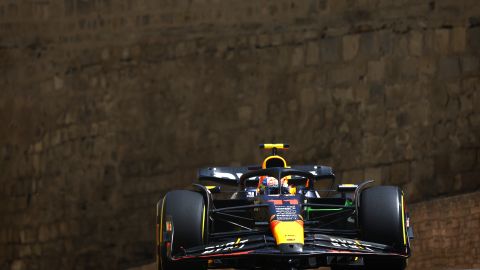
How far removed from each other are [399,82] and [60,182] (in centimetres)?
730

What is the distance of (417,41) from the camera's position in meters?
22.9

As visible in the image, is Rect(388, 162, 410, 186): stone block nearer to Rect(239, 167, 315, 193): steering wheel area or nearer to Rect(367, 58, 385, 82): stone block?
Rect(367, 58, 385, 82): stone block

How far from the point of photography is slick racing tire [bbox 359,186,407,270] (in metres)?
14.1

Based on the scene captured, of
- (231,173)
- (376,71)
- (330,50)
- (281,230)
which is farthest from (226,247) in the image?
(330,50)

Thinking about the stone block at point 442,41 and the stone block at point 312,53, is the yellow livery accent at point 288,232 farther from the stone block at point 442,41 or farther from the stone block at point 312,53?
the stone block at point 312,53

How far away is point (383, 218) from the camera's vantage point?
46.6ft

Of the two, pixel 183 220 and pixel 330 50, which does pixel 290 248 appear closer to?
pixel 183 220

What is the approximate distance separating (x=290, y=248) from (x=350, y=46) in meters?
10.2

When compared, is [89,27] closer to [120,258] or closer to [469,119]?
[120,258]

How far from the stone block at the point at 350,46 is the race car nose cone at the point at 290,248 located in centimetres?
1005

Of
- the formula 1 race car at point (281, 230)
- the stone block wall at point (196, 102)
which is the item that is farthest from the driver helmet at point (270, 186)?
the stone block wall at point (196, 102)

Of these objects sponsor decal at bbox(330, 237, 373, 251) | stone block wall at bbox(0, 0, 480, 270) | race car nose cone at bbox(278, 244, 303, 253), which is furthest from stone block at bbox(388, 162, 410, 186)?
race car nose cone at bbox(278, 244, 303, 253)

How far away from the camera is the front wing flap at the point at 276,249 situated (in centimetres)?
1361

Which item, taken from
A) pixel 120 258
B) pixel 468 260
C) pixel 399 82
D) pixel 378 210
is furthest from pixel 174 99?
pixel 378 210
